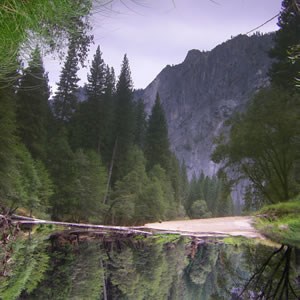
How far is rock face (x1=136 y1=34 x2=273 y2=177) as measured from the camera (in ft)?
529

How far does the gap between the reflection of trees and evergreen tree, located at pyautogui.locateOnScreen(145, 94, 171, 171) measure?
120 feet

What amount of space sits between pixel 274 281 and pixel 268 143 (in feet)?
30.0

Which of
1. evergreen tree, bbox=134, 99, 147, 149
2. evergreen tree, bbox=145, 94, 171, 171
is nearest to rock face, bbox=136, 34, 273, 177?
evergreen tree, bbox=134, 99, 147, 149

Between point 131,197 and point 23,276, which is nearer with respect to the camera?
point 23,276

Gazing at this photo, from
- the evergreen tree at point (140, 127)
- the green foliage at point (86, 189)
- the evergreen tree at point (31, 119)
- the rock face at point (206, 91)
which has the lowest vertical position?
the green foliage at point (86, 189)

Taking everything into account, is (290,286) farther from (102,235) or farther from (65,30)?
(102,235)

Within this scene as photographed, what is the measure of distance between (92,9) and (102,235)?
5796 millimetres

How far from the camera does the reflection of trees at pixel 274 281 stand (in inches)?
102

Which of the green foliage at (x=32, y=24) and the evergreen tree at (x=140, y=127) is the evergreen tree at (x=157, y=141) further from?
the green foliage at (x=32, y=24)

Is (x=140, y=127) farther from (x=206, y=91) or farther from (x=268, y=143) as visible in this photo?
(x=206, y=91)

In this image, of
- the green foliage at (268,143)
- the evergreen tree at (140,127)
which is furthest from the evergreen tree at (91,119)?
the green foliage at (268,143)

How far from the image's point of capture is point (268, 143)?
1168 centimetres

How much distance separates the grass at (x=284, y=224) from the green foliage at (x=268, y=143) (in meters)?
1.96

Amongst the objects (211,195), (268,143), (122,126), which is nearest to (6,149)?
(268,143)
